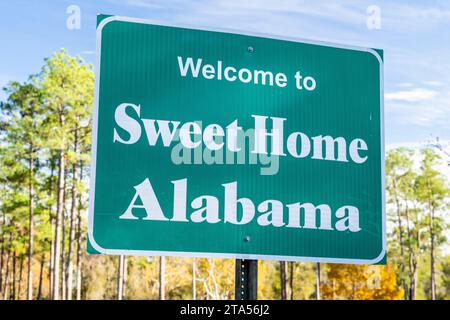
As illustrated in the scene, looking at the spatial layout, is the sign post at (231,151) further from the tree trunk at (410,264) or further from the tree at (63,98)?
the tree trunk at (410,264)

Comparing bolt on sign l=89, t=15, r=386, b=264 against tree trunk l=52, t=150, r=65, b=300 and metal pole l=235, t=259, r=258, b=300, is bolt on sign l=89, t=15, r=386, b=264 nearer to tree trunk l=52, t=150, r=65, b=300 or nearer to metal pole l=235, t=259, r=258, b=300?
metal pole l=235, t=259, r=258, b=300

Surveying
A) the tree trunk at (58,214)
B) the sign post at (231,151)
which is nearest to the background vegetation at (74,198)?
the tree trunk at (58,214)

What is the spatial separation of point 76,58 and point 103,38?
2869cm

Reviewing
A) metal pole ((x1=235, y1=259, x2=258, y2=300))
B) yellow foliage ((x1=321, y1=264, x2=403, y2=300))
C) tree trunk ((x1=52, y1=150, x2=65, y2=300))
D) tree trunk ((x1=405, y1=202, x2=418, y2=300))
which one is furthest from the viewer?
tree trunk ((x1=405, y1=202, x2=418, y2=300))

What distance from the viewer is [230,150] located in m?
4.08

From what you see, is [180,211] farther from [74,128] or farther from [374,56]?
[74,128]

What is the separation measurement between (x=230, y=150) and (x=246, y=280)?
31.6 inches

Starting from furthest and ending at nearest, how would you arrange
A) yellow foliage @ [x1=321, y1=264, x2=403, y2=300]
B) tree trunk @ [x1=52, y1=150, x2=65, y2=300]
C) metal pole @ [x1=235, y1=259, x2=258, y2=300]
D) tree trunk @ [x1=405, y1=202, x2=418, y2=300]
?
tree trunk @ [x1=405, y1=202, x2=418, y2=300] < yellow foliage @ [x1=321, y1=264, x2=403, y2=300] < tree trunk @ [x1=52, y1=150, x2=65, y2=300] < metal pole @ [x1=235, y1=259, x2=258, y2=300]

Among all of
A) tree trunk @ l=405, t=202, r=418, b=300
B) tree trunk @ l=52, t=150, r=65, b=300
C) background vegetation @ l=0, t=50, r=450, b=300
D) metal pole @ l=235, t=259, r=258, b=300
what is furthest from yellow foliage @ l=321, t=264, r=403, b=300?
metal pole @ l=235, t=259, r=258, b=300

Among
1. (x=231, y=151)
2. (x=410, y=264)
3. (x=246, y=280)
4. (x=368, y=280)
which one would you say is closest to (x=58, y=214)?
(x=368, y=280)

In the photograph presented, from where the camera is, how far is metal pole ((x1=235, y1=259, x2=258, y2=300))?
388 centimetres

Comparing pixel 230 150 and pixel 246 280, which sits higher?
pixel 230 150

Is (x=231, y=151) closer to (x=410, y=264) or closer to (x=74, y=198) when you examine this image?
(x=74, y=198)

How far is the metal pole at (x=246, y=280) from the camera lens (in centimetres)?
388
